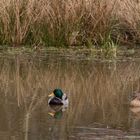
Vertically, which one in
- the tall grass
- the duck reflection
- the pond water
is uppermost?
the tall grass

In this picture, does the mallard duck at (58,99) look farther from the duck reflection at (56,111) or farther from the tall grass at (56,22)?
the tall grass at (56,22)

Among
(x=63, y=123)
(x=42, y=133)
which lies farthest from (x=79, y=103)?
(x=42, y=133)

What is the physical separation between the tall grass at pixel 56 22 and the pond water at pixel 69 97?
113cm

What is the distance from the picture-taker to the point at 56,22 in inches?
568

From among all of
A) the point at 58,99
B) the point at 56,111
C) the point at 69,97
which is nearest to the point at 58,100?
the point at 58,99

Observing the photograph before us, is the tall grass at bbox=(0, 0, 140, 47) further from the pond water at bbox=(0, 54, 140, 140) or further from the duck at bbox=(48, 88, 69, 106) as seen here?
the duck at bbox=(48, 88, 69, 106)

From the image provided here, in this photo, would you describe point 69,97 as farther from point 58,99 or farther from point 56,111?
point 56,111

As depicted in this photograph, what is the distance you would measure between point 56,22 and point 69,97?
210 inches

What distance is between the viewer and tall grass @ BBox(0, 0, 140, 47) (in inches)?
561

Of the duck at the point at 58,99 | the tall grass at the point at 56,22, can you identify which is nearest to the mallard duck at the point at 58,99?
the duck at the point at 58,99

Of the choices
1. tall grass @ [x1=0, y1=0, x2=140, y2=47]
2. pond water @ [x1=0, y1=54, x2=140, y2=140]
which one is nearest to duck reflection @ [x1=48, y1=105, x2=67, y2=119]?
pond water @ [x1=0, y1=54, x2=140, y2=140]

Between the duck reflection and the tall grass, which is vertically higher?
the tall grass

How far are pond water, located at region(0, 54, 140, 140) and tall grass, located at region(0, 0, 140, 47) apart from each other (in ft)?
3.69

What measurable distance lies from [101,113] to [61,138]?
1501 mm
